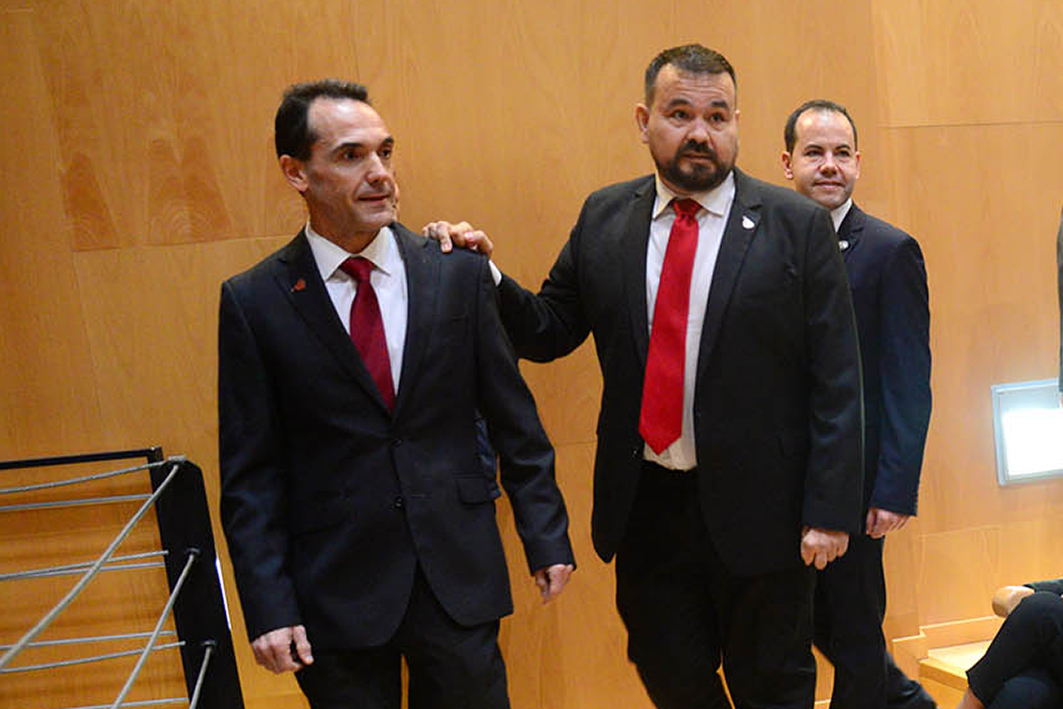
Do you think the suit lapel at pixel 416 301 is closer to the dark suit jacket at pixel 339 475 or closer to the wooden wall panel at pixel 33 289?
the dark suit jacket at pixel 339 475

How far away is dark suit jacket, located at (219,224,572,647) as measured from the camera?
1.92 meters

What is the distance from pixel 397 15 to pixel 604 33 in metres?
0.62

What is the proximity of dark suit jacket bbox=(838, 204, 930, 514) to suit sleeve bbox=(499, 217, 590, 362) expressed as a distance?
0.74 m

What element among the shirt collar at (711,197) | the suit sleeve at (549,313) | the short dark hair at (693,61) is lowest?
the suit sleeve at (549,313)

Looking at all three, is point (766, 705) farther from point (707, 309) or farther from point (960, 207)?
point (960, 207)

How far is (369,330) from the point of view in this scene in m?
1.97

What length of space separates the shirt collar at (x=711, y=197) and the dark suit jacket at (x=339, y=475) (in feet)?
1.90

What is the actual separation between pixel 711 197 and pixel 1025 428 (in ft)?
6.58

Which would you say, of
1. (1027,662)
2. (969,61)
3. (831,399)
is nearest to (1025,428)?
(1027,662)

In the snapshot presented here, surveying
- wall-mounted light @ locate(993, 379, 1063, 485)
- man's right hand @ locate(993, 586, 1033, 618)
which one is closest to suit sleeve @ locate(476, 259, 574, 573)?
man's right hand @ locate(993, 586, 1033, 618)

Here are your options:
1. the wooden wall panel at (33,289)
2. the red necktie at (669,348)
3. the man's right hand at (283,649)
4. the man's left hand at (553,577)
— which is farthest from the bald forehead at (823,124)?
the wooden wall panel at (33,289)

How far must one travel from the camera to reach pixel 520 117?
9.95 ft

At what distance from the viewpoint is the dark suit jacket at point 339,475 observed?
1921 millimetres

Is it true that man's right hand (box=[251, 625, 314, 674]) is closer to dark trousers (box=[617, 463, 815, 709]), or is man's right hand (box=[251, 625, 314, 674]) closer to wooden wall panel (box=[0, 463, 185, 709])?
dark trousers (box=[617, 463, 815, 709])
